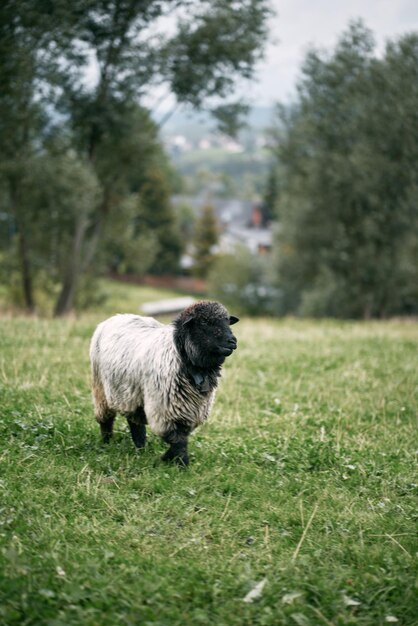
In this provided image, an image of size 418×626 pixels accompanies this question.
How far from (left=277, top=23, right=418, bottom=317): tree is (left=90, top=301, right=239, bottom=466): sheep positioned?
26.2 metres

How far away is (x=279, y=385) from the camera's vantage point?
11.0m

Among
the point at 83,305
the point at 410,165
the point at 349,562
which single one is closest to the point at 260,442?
the point at 349,562

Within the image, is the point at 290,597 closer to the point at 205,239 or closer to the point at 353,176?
the point at 353,176

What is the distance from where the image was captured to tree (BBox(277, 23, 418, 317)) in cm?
3055

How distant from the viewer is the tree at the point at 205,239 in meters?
77.1

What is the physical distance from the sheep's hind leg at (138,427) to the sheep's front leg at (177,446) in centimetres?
54

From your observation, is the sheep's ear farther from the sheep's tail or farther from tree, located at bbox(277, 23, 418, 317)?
tree, located at bbox(277, 23, 418, 317)

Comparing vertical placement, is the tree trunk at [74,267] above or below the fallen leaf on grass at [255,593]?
above

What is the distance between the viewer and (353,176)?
108 ft

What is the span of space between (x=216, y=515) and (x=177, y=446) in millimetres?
1092

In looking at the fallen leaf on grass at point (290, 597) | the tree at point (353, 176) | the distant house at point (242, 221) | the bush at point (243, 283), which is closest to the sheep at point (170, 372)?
the fallen leaf on grass at point (290, 597)

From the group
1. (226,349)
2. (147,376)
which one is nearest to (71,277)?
(147,376)

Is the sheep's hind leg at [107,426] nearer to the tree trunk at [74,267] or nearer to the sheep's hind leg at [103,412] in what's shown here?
the sheep's hind leg at [103,412]

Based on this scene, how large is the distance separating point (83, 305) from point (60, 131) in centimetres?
1270
